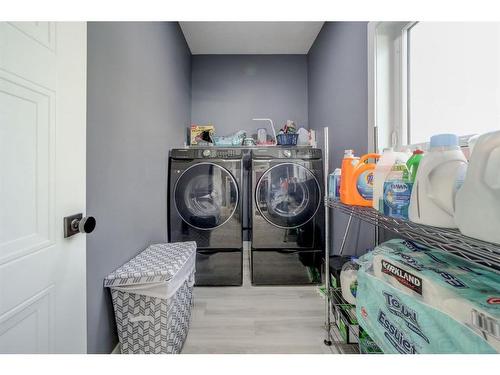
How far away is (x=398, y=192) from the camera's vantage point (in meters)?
0.80

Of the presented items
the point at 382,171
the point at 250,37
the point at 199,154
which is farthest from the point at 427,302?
the point at 250,37

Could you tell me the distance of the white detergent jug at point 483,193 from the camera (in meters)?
0.51

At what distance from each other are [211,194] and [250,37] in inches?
71.4

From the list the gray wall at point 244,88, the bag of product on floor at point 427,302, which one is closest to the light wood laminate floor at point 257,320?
the bag of product on floor at point 427,302

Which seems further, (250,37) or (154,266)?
(250,37)

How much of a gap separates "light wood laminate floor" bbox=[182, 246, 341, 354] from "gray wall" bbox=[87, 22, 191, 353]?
1.91ft

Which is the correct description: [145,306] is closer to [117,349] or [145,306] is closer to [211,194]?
[117,349]

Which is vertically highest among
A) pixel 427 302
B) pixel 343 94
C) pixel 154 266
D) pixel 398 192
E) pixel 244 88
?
pixel 244 88

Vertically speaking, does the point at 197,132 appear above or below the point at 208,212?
above

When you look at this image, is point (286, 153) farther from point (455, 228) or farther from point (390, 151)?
point (455, 228)

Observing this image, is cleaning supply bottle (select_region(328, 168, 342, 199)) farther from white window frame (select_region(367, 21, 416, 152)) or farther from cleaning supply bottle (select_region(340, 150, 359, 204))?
white window frame (select_region(367, 21, 416, 152))

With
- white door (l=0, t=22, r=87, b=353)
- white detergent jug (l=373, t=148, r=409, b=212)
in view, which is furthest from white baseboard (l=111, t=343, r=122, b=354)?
white detergent jug (l=373, t=148, r=409, b=212)

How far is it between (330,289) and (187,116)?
7.83ft

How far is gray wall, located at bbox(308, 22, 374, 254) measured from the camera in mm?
1623
